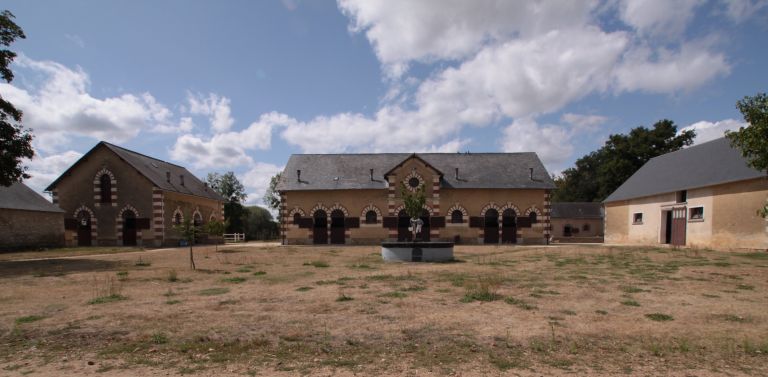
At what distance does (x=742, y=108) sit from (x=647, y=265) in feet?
21.7

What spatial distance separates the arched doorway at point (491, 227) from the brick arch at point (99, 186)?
2671 cm

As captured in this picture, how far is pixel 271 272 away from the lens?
13789 millimetres

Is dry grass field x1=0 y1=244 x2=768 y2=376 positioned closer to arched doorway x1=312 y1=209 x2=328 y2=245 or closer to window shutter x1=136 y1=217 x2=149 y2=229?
window shutter x1=136 y1=217 x2=149 y2=229

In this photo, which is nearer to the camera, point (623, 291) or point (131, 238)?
point (623, 291)

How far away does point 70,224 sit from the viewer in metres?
28.7

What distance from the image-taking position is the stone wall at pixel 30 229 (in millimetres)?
24047

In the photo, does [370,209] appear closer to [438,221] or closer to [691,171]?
[438,221]

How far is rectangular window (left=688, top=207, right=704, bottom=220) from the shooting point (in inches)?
977

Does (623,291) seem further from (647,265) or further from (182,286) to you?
(182,286)

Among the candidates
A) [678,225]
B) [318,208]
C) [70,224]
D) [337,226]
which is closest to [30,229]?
[70,224]

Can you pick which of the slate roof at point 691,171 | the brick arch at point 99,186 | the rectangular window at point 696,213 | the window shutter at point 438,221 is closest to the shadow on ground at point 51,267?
the brick arch at point 99,186

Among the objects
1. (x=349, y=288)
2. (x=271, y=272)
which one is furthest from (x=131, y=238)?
(x=349, y=288)

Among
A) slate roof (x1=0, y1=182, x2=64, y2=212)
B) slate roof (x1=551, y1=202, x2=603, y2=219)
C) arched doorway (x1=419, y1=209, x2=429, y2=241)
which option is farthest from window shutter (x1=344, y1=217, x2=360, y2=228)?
slate roof (x1=551, y1=202, x2=603, y2=219)

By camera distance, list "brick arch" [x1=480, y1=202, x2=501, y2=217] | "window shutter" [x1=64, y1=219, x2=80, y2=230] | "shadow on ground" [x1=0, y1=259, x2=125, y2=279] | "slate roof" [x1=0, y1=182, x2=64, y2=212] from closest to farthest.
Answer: "shadow on ground" [x1=0, y1=259, x2=125, y2=279]
"slate roof" [x1=0, y1=182, x2=64, y2=212]
"window shutter" [x1=64, y1=219, x2=80, y2=230]
"brick arch" [x1=480, y1=202, x2=501, y2=217]
